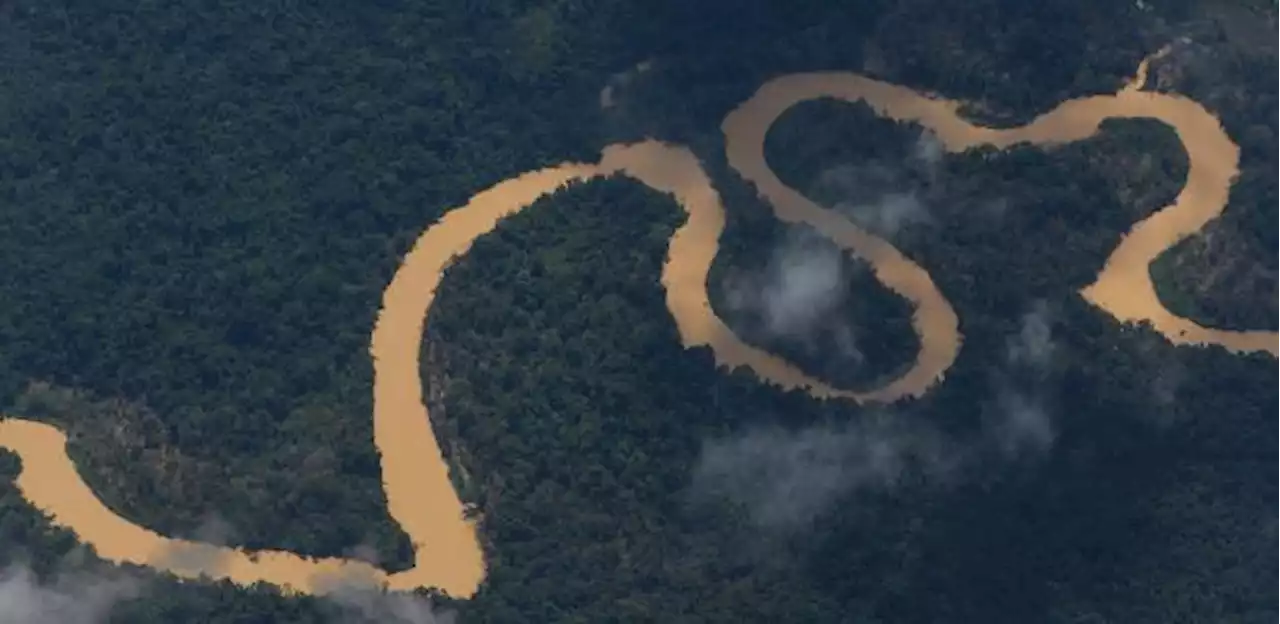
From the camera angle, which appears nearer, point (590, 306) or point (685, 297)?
point (590, 306)

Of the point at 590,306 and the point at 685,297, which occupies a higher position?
the point at 685,297

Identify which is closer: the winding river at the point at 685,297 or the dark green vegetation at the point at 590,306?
the dark green vegetation at the point at 590,306

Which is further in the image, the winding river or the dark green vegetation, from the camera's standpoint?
the winding river

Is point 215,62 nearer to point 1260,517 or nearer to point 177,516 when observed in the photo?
point 177,516

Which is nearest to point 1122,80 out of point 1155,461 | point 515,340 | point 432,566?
point 1155,461
